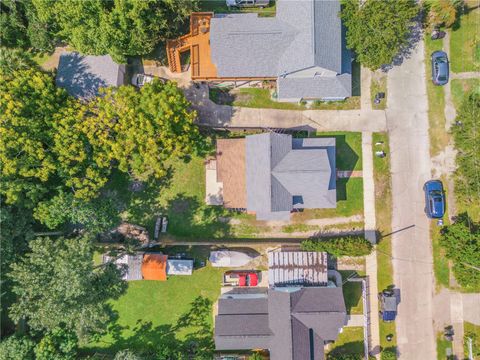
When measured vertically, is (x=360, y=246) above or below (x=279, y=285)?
above

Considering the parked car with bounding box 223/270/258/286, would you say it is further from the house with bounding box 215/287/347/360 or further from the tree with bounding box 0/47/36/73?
the tree with bounding box 0/47/36/73

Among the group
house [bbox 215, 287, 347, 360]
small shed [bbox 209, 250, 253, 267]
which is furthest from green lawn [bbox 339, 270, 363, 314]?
small shed [bbox 209, 250, 253, 267]

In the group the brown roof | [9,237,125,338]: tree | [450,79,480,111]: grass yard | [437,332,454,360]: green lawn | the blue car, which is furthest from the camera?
[450,79,480,111]: grass yard

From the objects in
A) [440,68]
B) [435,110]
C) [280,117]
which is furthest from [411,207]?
[280,117]

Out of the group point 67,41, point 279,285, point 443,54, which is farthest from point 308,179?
point 67,41

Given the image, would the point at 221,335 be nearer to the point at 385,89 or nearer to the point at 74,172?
the point at 74,172
